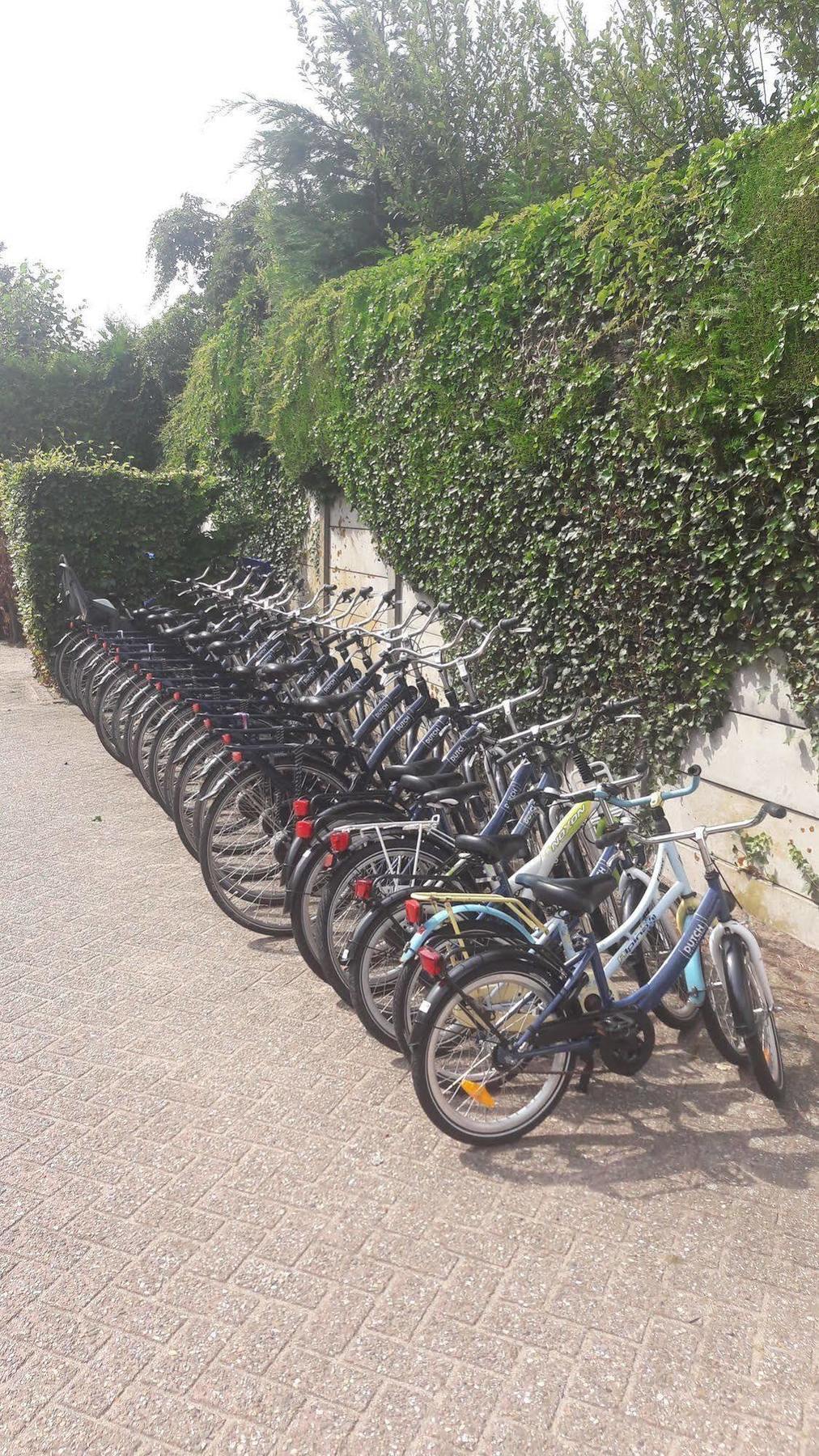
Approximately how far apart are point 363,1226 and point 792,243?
3822 mm

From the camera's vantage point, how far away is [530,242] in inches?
224

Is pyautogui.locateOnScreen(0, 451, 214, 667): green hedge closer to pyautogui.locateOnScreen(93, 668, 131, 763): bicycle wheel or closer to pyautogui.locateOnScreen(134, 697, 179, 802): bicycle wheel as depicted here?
pyautogui.locateOnScreen(93, 668, 131, 763): bicycle wheel

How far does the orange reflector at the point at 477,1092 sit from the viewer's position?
9.89 ft

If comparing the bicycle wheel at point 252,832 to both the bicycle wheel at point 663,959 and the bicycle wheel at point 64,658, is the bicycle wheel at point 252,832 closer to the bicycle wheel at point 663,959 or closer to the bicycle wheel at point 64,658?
the bicycle wheel at point 663,959

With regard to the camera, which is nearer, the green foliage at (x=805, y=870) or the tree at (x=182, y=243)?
the green foliage at (x=805, y=870)

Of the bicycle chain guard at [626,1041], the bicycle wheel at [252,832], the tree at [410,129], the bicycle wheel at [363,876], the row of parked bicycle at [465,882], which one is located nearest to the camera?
the row of parked bicycle at [465,882]

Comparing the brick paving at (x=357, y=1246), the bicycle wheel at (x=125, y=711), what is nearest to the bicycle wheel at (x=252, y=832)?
the brick paving at (x=357, y=1246)

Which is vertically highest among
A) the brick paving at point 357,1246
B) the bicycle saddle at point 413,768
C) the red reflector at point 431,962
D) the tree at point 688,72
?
the tree at point 688,72

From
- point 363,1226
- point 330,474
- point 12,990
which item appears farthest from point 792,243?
point 330,474

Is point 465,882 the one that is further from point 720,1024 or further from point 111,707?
point 111,707

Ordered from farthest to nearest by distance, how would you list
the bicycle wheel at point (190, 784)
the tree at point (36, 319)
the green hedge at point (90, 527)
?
1. the tree at point (36, 319)
2. the green hedge at point (90, 527)
3. the bicycle wheel at point (190, 784)

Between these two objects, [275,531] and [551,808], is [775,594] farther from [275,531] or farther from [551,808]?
[275,531]

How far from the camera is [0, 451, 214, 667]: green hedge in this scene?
990cm

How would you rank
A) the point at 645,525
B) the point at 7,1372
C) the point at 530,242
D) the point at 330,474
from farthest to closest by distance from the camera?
the point at 330,474, the point at 530,242, the point at 645,525, the point at 7,1372
